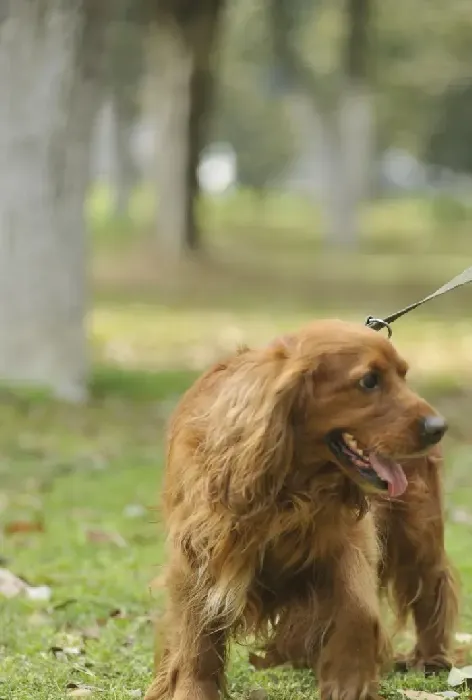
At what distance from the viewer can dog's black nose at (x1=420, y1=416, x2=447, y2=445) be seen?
3.60m

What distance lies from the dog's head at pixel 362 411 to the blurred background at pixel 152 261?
1.43m

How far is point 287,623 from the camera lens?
4039 mm

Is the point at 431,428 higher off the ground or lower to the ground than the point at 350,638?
higher

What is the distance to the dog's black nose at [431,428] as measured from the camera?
360 cm

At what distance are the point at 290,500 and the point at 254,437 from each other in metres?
0.22

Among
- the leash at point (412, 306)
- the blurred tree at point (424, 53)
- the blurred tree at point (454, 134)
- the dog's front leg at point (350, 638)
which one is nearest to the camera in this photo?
the dog's front leg at point (350, 638)

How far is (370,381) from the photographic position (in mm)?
3682

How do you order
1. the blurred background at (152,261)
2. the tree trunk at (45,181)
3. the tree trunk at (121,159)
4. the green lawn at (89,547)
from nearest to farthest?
the green lawn at (89,547)
the blurred background at (152,261)
the tree trunk at (45,181)
the tree trunk at (121,159)

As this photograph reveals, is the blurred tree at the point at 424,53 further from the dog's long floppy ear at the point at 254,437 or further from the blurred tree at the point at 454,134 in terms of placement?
the dog's long floppy ear at the point at 254,437

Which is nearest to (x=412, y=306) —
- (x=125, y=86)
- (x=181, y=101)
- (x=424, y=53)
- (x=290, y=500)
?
(x=290, y=500)

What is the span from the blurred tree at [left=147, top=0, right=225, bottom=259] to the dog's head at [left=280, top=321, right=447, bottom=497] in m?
20.1

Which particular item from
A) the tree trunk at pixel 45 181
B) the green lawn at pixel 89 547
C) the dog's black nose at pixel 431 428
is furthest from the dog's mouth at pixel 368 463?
the tree trunk at pixel 45 181

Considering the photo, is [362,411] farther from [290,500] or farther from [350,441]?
[290,500]

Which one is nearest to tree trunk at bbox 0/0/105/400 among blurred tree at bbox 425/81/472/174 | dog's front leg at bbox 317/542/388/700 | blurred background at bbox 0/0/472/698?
blurred background at bbox 0/0/472/698
